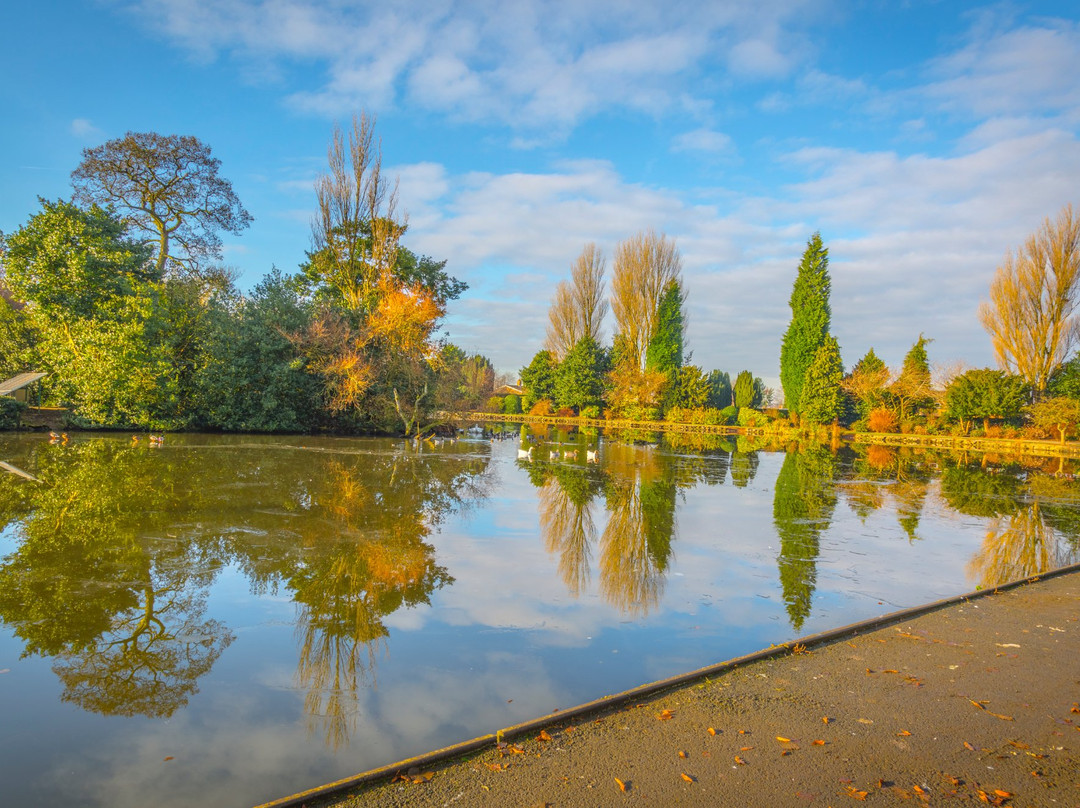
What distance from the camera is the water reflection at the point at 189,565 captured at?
3.63 metres

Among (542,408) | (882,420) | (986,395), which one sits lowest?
(882,420)

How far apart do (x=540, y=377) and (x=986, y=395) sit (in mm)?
27832

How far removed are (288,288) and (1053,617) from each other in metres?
23.8

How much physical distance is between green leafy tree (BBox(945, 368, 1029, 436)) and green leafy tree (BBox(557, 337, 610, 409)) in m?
21.2

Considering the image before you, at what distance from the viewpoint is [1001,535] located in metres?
8.66

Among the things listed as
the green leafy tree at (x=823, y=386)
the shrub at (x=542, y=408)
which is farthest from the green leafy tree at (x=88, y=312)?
the green leafy tree at (x=823, y=386)

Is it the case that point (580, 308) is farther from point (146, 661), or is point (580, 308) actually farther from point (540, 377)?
point (146, 661)

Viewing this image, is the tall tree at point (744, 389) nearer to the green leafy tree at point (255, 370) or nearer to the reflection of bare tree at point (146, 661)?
the green leafy tree at point (255, 370)

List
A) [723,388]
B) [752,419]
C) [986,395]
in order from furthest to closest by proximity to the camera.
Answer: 1. [723,388]
2. [752,419]
3. [986,395]

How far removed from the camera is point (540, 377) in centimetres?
4694

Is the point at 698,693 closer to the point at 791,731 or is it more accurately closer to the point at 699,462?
the point at 791,731

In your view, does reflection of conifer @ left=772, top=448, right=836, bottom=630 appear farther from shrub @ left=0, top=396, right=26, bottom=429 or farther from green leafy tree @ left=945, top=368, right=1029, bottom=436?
shrub @ left=0, top=396, right=26, bottom=429

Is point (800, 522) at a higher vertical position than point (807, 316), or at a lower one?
lower

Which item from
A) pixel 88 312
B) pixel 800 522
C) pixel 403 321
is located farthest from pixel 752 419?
pixel 88 312
